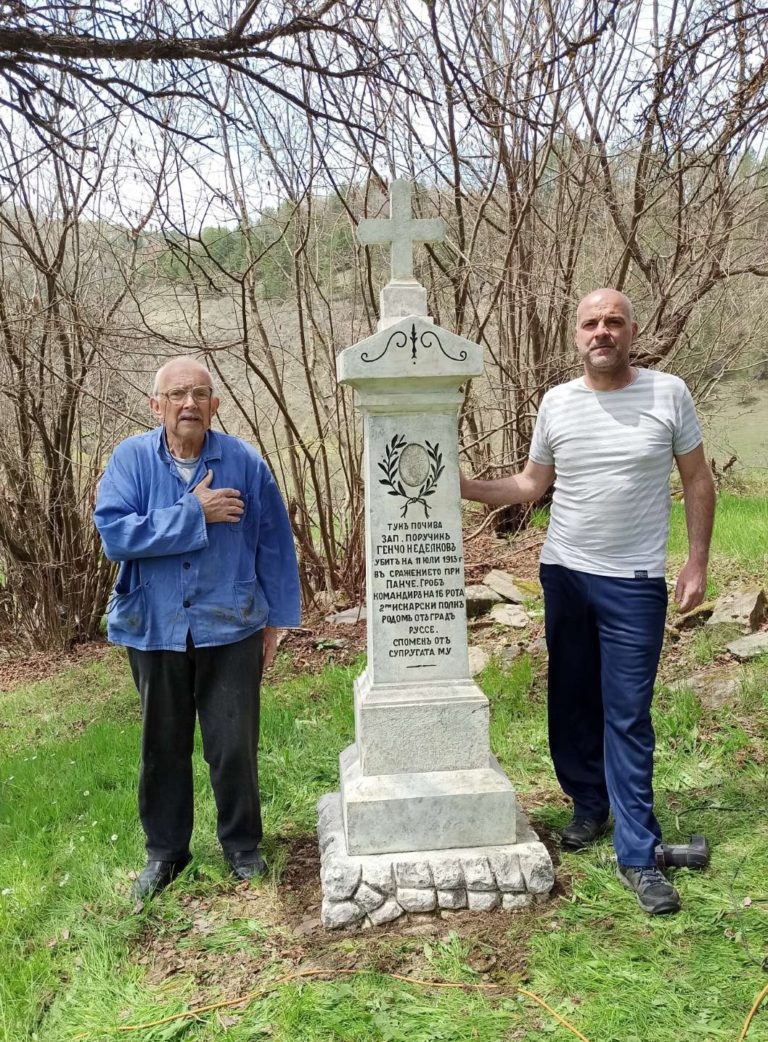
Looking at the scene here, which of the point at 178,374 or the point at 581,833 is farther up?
the point at 178,374

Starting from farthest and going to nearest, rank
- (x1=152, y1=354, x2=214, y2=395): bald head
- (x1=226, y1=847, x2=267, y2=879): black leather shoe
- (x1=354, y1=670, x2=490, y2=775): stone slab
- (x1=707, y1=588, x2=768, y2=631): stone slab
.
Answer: (x1=707, y1=588, x2=768, y2=631): stone slab → (x1=226, y1=847, x2=267, y2=879): black leather shoe → (x1=354, y1=670, x2=490, y2=775): stone slab → (x1=152, y1=354, x2=214, y2=395): bald head

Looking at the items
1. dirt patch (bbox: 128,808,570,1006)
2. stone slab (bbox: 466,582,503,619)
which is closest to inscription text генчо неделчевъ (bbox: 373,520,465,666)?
dirt patch (bbox: 128,808,570,1006)

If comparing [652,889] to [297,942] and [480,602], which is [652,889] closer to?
[297,942]

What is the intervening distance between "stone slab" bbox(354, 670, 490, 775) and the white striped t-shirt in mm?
738

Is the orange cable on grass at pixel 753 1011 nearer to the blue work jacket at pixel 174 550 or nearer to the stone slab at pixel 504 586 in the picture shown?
the blue work jacket at pixel 174 550

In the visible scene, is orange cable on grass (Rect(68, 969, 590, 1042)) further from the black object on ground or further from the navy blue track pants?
the black object on ground

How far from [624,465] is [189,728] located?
1988 millimetres

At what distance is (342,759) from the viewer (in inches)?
149

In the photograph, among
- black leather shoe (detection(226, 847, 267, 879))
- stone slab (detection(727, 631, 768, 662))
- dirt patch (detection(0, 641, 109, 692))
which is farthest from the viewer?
dirt patch (detection(0, 641, 109, 692))

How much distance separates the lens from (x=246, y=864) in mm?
3531

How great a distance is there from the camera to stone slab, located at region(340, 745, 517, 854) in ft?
10.8

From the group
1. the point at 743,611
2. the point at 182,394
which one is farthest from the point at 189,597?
the point at 743,611

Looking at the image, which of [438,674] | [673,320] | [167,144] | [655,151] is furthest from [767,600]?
[167,144]

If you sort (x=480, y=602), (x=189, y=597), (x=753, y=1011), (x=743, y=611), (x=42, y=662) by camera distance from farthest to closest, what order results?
(x=42, y=662), (x=480, y=602), (x=743, y=611), (x=189, y=597), (x=753, y=1011)
